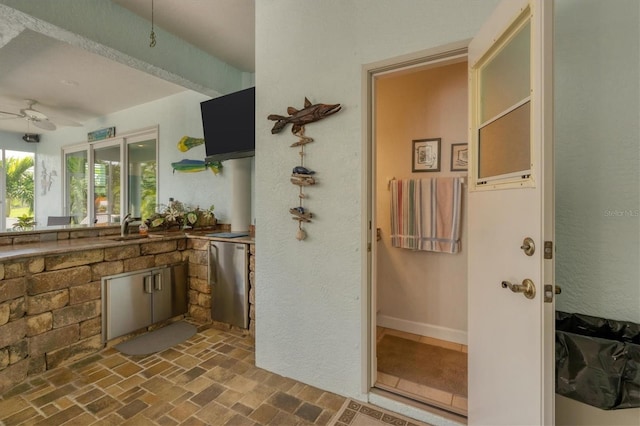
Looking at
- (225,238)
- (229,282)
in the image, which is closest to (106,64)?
(225,238)

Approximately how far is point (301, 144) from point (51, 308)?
2347 mm

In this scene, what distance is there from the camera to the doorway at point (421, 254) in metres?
2.46

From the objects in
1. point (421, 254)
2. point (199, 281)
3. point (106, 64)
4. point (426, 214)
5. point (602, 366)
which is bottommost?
point (199, 281)

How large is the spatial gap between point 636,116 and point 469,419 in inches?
65.5

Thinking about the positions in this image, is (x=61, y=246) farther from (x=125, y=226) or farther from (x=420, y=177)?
(x=420, y=177)

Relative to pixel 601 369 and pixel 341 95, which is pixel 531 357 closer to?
pixel 601 369

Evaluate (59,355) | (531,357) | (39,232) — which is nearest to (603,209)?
(531,357)

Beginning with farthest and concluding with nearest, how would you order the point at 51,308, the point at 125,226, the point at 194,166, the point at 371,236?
the point at 194,166, the point at 125,226, the point at 51,308, the point at 371,236

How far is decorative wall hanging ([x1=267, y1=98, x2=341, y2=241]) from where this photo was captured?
1938mm

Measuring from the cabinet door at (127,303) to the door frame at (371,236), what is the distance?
225 cm

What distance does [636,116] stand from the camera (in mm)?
1271

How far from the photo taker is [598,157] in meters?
1.34

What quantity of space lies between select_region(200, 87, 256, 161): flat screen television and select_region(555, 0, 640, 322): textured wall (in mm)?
2179

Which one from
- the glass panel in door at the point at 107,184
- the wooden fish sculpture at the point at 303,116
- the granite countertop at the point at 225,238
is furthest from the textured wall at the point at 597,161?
the glass panel in door at the point at 107,184
